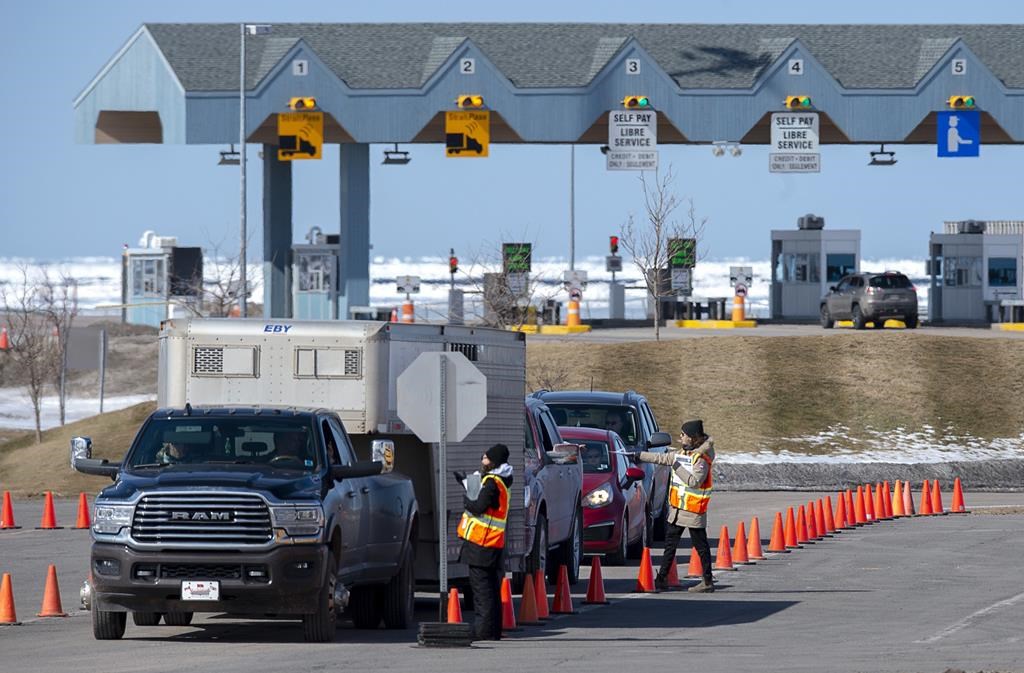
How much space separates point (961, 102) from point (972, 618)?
40369 millimetres

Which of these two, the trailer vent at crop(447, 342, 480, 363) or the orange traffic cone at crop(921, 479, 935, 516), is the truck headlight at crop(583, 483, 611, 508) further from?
the orange traffic cone at crop(921, 479, 935, 516)

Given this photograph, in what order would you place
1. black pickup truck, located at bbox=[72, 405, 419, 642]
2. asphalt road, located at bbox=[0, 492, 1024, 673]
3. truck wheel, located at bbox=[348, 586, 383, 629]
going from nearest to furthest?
asphalt road, located at bbox=[0, 492, 1024, 673] < black pickup truck, located at bbox=[72, 405, 419, 642] < truck wheel, located at bbox=[348, 586, 383, 629]

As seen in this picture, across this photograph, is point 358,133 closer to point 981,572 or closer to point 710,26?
point 710,26

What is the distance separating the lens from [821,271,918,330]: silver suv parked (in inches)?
2350

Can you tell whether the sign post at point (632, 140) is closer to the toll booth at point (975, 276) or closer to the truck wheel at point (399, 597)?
the toll booth at point (975, 276)

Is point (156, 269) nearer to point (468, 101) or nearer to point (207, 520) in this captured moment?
point (468, 101)

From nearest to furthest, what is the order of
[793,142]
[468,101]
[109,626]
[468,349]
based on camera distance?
[109,626] < [468,349] < [468,101] < [793,142]

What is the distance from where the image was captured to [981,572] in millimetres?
22719

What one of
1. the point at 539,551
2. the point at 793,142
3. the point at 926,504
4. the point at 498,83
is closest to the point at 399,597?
the point at 539,551

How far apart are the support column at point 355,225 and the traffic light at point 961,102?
16847 mm

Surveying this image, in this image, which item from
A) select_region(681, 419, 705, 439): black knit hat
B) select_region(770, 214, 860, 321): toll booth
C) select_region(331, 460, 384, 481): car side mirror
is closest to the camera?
select_region(331, 460, 384, 481): car side mirror

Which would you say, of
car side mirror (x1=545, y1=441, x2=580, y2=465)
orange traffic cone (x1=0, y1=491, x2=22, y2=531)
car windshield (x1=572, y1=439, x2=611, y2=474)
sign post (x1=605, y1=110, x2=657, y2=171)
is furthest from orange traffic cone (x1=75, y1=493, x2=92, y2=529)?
sign post (x1=605, y1=110, x2=657, y2=171)

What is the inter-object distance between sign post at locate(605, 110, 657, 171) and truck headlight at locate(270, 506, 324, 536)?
39927 millimetres

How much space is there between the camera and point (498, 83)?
180ft
